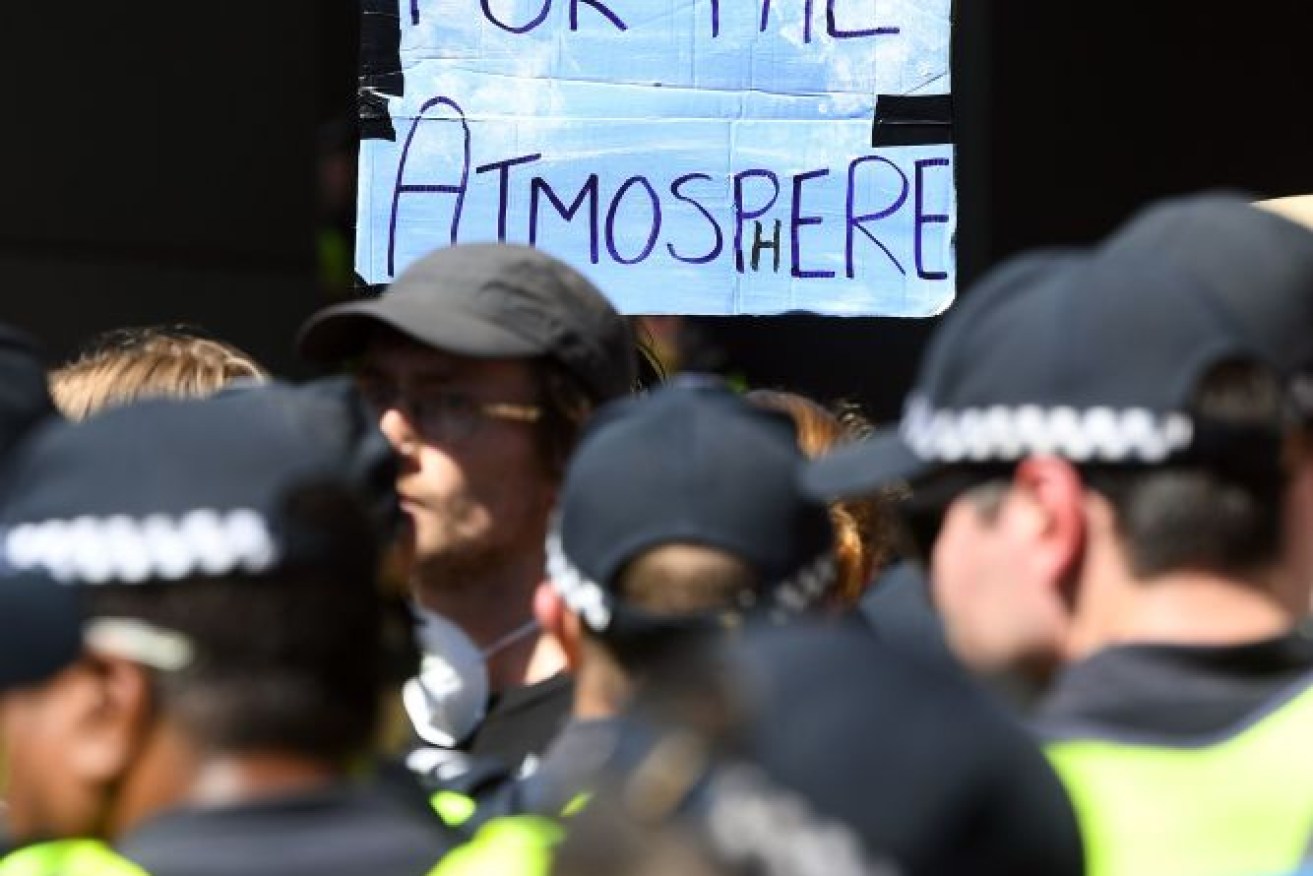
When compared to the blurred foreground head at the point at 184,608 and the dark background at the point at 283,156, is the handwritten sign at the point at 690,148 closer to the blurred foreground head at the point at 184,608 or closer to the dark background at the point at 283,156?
the dark background at the point at 283,156

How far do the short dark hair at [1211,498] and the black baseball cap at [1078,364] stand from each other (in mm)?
13

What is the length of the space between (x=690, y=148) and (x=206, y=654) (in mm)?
2607

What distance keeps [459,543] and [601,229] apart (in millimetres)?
1239

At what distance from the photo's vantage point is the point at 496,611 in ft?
10.3

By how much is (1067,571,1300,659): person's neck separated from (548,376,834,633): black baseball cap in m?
0.48

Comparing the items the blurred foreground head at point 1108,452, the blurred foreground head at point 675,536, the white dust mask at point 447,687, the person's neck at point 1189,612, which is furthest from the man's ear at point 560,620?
the person's neck at point 1189,612

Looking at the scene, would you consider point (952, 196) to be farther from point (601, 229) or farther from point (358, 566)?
point (358, 566)

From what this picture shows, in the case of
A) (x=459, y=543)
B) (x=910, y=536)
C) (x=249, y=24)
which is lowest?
(x=459, y=543)

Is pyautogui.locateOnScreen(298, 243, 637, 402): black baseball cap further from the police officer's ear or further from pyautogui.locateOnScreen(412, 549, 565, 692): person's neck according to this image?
the police officer's ear

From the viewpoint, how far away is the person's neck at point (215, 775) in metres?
1.83

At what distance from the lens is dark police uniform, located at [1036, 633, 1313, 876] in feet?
5.74

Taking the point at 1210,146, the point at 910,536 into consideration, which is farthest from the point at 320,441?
the point at 1210,146

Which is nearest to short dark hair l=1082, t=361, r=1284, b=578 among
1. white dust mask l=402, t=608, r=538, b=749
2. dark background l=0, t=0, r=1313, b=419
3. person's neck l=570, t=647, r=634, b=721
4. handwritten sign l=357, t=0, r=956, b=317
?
person's neck l=570, t=647, r=634, b=721

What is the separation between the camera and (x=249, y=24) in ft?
16.3
